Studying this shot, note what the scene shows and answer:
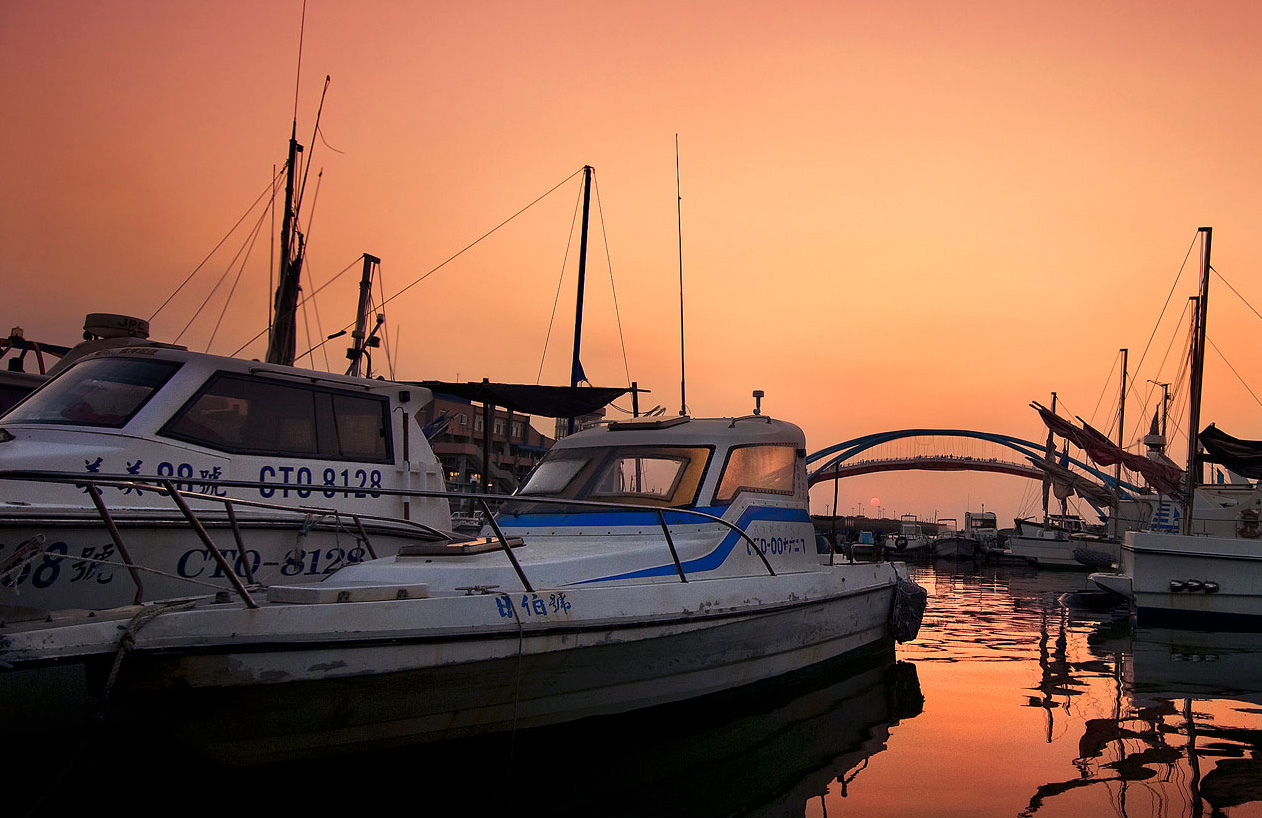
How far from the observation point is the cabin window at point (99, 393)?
7566 millimetres

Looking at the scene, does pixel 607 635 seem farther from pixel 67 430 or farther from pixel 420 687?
pixel 67 430

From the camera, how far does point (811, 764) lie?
653 cm

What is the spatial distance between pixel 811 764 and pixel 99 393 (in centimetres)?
651

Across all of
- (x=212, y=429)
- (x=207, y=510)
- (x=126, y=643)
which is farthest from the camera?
(x=212, y=429)

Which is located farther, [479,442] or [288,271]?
[479,442]

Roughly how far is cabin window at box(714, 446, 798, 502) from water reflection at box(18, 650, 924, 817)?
1.96 meters

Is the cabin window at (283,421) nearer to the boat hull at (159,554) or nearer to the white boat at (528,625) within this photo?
the boat hull at (159,554)

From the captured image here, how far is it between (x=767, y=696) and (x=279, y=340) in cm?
1304

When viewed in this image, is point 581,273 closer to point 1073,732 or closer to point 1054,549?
point 1073,732

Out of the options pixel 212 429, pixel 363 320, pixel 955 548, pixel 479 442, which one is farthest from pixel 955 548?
pixel 212 429

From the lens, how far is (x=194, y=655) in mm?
4484

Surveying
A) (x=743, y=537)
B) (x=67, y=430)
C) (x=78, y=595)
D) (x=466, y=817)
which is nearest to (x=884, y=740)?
(x=743, y=537)

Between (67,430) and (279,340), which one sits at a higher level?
(279,340)

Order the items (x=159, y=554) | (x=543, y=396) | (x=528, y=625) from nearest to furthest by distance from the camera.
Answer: (x=528, y=625) → (x=159, y=554) → (x=543, y=396)
